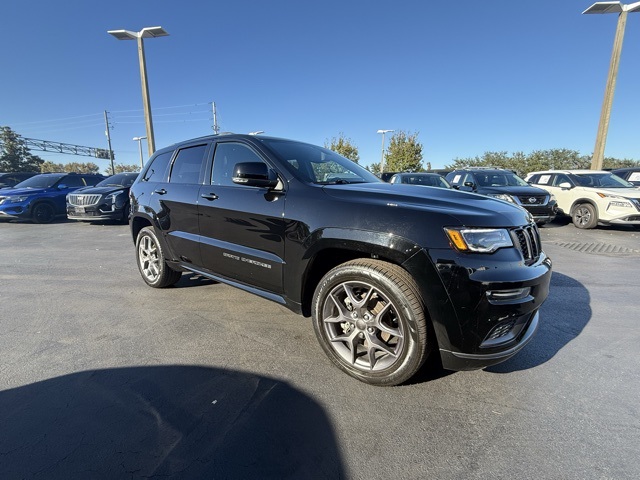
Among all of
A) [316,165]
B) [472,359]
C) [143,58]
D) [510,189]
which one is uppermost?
[143,58]

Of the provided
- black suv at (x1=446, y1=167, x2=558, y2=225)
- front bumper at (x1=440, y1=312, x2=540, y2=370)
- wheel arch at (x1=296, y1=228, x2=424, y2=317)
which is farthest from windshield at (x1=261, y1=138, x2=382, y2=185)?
black suv at (x1=446, y1=167, x2=558, y2=225)

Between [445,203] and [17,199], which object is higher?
[445,203]

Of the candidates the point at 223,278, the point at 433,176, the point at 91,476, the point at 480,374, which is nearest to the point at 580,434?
the point at 480,374

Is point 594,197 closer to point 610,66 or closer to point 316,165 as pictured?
point 610,66

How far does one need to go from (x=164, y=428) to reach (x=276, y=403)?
2.19 feet

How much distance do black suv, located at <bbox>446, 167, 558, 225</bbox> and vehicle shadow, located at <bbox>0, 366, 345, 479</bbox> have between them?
26.4 feet

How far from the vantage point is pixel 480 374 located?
2.51 metres

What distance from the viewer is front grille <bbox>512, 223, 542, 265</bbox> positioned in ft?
7.23

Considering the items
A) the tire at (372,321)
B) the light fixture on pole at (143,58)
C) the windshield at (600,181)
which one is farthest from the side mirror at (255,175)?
the light fixture on pole at (143,58)

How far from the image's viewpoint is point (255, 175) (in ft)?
8.93

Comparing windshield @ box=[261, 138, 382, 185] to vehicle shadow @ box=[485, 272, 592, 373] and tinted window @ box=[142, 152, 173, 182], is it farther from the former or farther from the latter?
vehicle shadow @ box=[485, 272, 592, 373]

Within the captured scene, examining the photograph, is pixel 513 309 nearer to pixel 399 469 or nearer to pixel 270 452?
pixel 399 469

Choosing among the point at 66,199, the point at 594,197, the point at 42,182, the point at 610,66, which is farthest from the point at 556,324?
the point at 42,182

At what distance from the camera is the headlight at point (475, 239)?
200 centimetres
